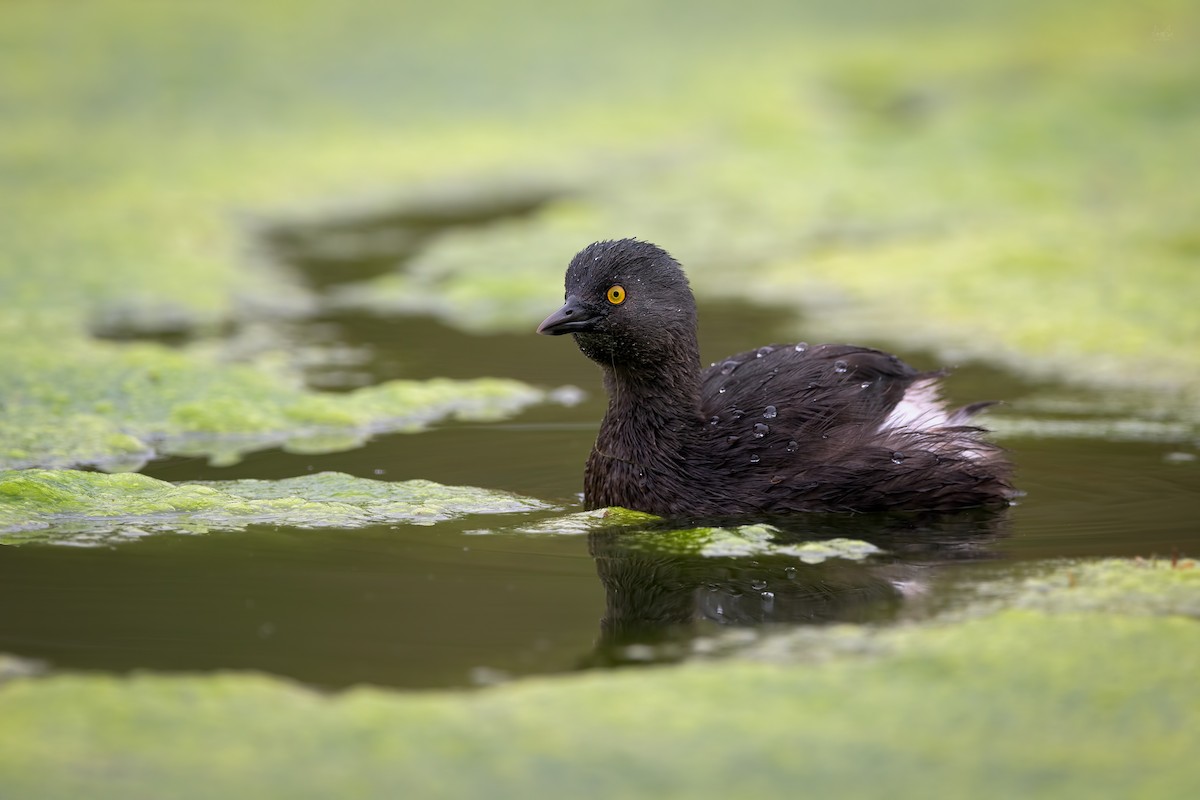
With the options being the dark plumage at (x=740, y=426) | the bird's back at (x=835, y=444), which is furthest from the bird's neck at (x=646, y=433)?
the bird's back at (x=835, y=444)

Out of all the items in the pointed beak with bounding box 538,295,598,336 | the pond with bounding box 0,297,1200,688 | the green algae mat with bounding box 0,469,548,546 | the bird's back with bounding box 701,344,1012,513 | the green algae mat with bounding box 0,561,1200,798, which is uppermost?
the pointed beak with bounding box 538,295,598,336

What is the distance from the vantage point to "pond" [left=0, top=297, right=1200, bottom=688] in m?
4.87

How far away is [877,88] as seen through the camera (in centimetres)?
2067

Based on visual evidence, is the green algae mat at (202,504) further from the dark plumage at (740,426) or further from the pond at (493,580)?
the dark plumage at (740,426)

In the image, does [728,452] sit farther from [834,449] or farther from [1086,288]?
[1086,288]

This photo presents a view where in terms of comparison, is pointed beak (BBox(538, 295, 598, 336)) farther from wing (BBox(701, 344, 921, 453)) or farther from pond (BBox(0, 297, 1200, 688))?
pond (BBox(0, 297, 1200, 688))

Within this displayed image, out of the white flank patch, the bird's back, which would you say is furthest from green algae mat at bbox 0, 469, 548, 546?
the white flank patch

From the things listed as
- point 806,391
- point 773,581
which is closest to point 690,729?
point 773,581

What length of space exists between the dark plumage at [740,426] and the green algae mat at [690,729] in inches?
73.7

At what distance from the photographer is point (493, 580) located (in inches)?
221

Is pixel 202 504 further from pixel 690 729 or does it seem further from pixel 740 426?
pixel 690 729

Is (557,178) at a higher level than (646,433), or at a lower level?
higher

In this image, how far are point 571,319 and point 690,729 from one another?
296 cm

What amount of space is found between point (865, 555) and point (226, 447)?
144 inches
